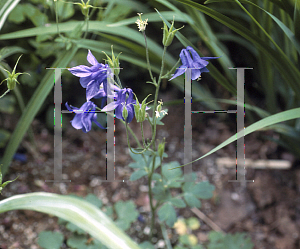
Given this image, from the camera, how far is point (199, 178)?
5.01ft

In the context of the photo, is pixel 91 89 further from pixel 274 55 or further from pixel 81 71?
pixel 274 55

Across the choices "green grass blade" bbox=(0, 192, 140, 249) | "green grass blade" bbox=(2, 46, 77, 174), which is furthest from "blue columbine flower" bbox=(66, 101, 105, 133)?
"green grass blade" bbox=(2, 46, 77, 174)

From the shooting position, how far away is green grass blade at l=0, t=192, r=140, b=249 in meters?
0.62

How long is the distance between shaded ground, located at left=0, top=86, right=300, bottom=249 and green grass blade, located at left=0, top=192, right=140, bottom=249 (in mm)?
601

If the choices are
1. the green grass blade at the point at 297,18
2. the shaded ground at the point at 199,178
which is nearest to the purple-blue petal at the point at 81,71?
the green grass blade at the point at 297,18

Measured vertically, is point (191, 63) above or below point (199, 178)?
above

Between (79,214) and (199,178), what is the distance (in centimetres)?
97

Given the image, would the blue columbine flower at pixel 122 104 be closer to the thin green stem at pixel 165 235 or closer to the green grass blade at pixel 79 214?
the green grass blade at pixel 79 214

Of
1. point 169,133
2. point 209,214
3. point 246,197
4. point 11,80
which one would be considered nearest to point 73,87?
point 169,133

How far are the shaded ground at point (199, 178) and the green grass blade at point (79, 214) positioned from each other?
0.60 metres

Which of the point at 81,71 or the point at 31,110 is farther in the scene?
the point at 31,110

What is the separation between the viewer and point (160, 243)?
4.04ft

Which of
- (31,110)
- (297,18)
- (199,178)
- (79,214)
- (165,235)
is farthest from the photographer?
(199,178)

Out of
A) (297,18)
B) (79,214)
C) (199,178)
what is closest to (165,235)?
(199,178)
